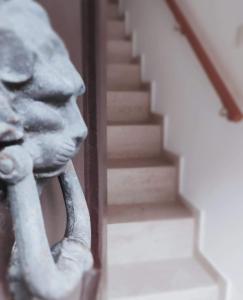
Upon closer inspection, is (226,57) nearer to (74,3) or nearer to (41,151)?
(74,3)

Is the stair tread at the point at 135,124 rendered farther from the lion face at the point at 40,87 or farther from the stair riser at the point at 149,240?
the lion face at the point at 40,87

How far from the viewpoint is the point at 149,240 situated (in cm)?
180

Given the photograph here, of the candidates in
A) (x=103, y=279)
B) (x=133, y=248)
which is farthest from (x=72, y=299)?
(x=133, y=248)

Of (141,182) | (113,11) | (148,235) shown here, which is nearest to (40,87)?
(148,235)

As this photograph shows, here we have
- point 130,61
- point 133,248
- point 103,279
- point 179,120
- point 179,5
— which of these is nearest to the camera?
point 103,279

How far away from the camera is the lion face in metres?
0.26

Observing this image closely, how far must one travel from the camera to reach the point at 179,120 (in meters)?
2.08

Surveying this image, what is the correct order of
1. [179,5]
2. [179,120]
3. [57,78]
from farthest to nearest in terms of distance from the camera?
[179,120] < [179,5] < [57,78]

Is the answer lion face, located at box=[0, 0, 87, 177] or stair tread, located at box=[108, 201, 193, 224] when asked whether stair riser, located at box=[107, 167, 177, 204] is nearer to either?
stair tread, located at box=[108, 201, 193, 224]

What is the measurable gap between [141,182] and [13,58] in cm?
178

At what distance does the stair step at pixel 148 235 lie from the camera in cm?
175

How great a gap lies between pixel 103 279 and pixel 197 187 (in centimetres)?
144

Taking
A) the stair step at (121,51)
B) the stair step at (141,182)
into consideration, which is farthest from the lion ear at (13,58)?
the stair step at (121,51)

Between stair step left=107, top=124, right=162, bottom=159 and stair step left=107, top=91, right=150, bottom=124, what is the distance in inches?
7.3
